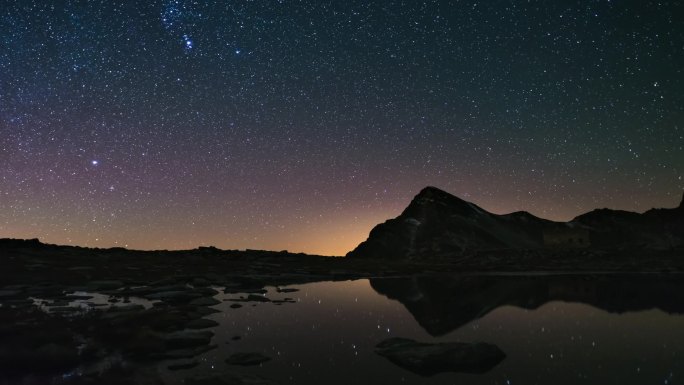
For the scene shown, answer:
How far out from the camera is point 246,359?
47.7ft

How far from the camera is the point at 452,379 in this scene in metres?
12.7

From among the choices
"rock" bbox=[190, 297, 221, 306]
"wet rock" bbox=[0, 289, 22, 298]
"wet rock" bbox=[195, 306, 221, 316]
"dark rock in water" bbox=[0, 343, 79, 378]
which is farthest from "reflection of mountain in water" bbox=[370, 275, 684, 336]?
"wet rock" bbox=[0, 289, 22, 298]

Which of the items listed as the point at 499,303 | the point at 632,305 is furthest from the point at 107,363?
the point at 632,305

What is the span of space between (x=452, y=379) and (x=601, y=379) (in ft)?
14.5

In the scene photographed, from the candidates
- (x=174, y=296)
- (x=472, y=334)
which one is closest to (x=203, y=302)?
(x=174, y=296)

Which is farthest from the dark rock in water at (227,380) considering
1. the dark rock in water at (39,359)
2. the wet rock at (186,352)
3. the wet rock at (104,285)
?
the wet rock at (104,285)

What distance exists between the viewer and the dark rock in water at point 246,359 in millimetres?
14250

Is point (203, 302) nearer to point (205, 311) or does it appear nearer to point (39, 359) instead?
point (205, 311)

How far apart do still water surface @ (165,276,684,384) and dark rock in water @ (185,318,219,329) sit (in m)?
0.61

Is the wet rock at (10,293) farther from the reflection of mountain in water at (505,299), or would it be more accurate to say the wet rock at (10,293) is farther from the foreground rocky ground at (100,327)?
the reflection of mountain in water at (505,299)

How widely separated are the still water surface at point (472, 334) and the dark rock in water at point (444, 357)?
36 centimetres

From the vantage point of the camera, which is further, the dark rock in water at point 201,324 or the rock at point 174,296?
the rock at point 174,296

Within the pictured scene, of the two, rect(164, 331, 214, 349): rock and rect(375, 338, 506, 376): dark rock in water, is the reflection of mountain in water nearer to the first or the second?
rect(375, 338, 506, 376): dark rock in water

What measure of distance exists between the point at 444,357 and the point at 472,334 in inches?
249
